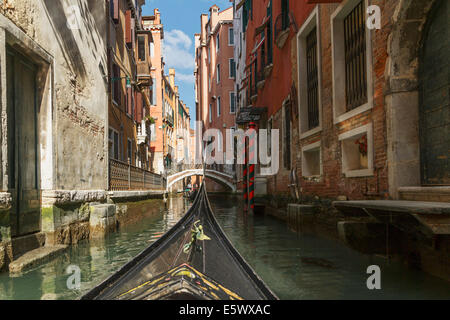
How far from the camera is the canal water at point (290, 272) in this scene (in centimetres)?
281

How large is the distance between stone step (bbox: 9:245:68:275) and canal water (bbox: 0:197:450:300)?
0.08 metres

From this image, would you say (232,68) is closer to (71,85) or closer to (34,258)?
(71,85)

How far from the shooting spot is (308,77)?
262 inches

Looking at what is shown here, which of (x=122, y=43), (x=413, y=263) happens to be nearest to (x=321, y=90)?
(x=413, y=263)

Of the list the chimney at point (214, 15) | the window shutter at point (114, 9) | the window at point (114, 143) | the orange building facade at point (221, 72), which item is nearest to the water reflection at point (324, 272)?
Answer: the window at point (114, 143)

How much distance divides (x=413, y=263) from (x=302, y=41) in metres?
4.96

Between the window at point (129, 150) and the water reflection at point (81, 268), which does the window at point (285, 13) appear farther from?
the window at point (129, 150)

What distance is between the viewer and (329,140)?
517 centimetres

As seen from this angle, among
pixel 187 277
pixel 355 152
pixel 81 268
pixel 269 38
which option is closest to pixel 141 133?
pixel 269 38

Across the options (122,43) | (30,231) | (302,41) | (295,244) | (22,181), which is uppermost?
(122,43)

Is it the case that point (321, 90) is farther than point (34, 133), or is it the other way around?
point (321, 90)

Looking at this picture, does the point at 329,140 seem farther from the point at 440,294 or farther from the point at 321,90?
the point at 440,294

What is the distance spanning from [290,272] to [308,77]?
420 centimetres

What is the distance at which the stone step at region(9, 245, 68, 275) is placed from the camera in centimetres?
329
